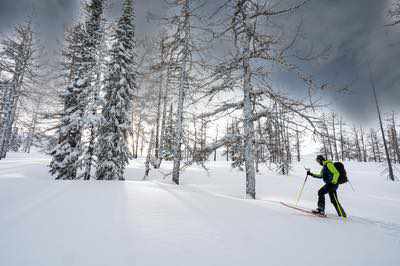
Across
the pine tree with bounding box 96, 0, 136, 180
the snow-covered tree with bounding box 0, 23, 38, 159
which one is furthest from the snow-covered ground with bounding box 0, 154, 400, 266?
the snow-covered tree with bounding box 0, 23, 38, 159

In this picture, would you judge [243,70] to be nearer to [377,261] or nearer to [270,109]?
[270,109]

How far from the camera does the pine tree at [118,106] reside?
1088 centimetres

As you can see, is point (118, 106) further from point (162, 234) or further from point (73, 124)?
point (162, 234)

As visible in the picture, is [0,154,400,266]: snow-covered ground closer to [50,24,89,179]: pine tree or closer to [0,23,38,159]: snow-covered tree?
[50,24,89,179]: pine tree

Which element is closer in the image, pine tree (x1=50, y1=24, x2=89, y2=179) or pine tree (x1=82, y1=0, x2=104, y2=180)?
pine tree (x1=82, y1=0, x2=104, y2=180)

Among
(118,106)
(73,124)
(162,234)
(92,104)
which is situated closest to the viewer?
(162,234)

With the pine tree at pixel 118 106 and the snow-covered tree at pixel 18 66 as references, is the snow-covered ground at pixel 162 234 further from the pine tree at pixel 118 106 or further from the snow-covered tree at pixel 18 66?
the snow-covered tree at pixel 18 66

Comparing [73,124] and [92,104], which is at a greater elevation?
[92,104]

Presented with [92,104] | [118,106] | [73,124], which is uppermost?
[118,106]

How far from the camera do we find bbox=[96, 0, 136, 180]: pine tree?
35.7 feet

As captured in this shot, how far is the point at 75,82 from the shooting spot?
37.9ft

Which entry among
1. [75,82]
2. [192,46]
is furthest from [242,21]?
[75,82]

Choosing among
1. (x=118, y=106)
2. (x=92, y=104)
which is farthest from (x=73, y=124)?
(x=118, y=106)

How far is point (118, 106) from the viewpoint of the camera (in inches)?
450
